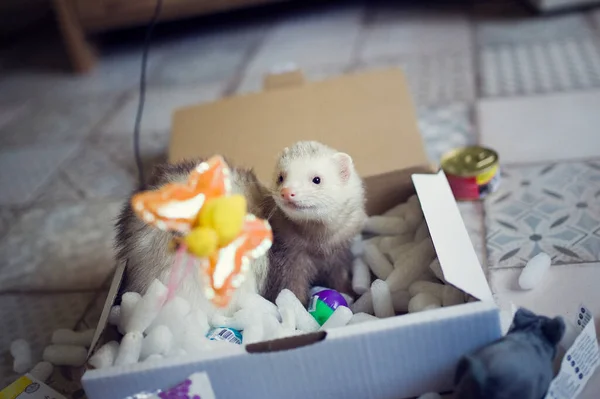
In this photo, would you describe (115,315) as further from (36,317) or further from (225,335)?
(36,317)

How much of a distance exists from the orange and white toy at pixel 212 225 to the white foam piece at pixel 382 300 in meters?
0.22

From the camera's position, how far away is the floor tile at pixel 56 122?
165cm

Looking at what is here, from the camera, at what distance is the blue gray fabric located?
0.57 meters

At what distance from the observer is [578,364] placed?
656 mm

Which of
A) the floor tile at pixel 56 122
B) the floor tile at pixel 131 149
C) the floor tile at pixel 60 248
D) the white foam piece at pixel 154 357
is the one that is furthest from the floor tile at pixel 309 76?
the white foam piece at pixel 154 357

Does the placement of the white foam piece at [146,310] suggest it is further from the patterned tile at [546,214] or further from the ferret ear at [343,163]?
the patterned tile at [546,214]

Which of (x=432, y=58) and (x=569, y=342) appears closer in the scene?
(x=569, y=342)

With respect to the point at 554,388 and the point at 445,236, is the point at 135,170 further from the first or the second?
the point at 554,388

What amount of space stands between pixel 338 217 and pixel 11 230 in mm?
778

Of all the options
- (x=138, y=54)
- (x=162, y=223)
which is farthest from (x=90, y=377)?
(x=138, y=54)

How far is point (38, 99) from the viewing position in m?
1.91

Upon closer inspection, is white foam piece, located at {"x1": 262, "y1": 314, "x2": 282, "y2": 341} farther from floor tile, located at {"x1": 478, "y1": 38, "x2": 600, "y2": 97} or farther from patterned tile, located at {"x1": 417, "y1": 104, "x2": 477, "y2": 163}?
floor tile, located at {"x1": 478, "y1": 38, "x2": 600, "y2": 97}

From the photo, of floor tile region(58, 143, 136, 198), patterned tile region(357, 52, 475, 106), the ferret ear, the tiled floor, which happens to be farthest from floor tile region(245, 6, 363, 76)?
the ferret ear

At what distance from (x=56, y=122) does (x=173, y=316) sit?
123 centimetres
